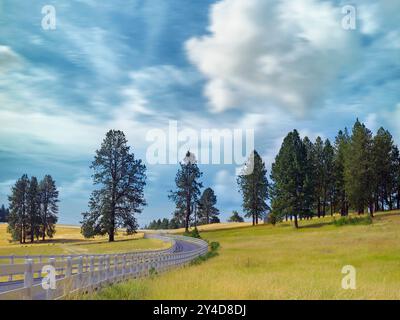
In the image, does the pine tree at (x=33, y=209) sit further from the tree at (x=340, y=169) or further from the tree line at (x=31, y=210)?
the tree at (x=340, y=169)

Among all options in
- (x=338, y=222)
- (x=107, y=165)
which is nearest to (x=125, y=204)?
(x=107, y=165)

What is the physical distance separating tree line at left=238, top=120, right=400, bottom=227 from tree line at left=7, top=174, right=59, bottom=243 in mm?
41147

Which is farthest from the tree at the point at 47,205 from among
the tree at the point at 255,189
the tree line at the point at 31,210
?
the tree at the point at 255,189

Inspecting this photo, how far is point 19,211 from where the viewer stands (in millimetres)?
99500

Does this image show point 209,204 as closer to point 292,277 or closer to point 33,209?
point 33,209

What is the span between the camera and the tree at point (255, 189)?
362ft

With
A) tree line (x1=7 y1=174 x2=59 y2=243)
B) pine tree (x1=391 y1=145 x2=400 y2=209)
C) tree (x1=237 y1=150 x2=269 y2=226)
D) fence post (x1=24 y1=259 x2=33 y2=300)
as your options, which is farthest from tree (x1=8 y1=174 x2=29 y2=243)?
fence post (x1=24 y1=259 x2=33 y2=300)

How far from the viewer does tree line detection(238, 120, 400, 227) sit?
3292 inches

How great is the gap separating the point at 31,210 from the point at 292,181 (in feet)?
160

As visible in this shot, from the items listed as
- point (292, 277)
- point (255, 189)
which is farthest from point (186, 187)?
point (292, 277)

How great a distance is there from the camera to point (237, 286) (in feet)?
58.8

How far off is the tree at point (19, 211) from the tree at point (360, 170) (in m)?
57.4
